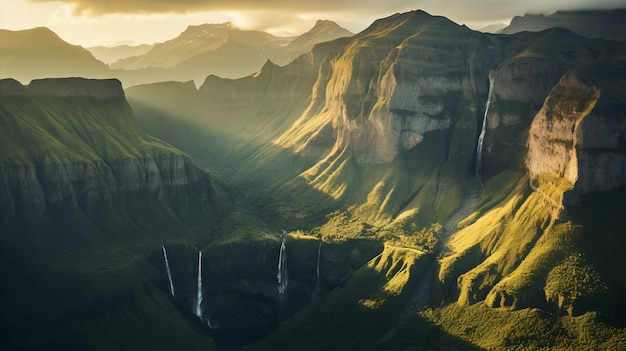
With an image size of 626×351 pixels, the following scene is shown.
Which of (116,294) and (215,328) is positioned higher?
(116,294)

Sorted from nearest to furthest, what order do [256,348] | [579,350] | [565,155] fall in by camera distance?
1. [579,350]
2. [256,348]
3. [565,155]

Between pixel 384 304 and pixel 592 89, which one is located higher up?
pixel 592 89

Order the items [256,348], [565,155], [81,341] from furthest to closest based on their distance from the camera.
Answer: [565,155], [256,348], [81,341]

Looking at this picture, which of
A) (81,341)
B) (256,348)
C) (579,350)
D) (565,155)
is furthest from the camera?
(565,155)

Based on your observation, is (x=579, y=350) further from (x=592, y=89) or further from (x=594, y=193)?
(x=592, y=89)

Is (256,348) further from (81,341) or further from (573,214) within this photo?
(573,214)

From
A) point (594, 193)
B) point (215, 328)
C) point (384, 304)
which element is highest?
point (594, 193)

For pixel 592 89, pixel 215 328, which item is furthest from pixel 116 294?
pixel 592 89

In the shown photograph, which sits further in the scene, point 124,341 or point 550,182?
point 550,182

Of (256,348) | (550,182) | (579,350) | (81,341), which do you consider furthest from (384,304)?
(81,341)
